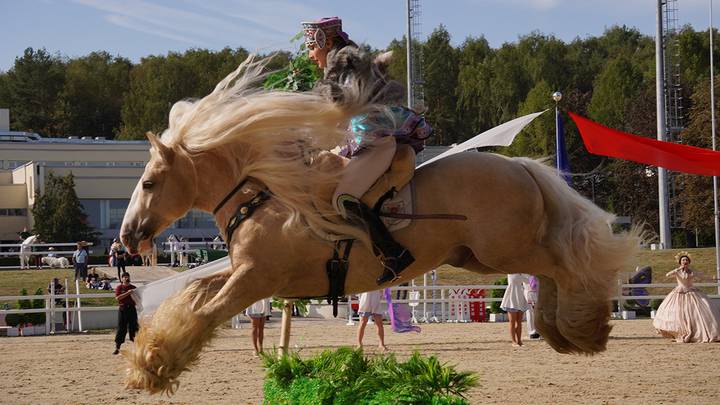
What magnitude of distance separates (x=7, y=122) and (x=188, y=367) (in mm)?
76541

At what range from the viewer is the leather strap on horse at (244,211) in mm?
7180

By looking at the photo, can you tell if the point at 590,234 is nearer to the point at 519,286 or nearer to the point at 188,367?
the point at 188,367

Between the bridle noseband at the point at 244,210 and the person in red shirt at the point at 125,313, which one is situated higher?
the bridle noseband at the point at 244,210

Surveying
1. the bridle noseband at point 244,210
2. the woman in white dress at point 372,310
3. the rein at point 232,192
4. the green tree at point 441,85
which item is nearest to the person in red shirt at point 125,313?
the woman in white dress at point 372,310

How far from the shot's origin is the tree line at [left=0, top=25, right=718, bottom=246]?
60.9 meters

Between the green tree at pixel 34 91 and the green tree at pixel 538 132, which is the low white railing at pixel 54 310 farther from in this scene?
the green tree at pixel 34 91

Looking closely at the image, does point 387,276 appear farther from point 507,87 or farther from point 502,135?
point 507,87

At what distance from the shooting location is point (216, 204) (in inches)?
295

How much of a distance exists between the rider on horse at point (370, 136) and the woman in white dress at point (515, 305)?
37.5 feet

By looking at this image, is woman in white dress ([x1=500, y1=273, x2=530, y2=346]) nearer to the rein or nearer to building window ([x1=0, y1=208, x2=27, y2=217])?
the rein

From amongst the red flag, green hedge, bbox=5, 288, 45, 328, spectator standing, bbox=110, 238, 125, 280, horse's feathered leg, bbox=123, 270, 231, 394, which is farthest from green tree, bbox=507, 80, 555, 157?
horse's feathered leg, bbox=123, 270, 231, 394

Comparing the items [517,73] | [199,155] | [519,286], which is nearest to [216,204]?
[199,155]

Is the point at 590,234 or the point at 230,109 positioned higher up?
the point at 230,109

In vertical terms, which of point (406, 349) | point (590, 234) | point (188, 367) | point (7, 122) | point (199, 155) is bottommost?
point (406, 349)
